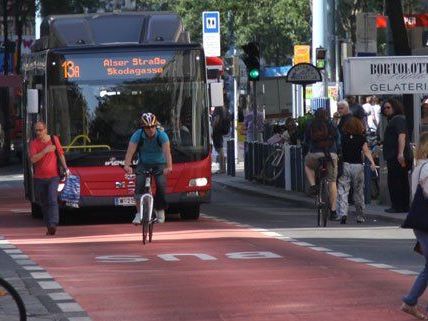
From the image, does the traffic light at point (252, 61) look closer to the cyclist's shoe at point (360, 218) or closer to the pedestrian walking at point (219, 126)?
the pedestrian walking at point (219, 126)

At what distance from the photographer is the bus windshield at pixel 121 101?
25.0m

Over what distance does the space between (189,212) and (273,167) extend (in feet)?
30.3

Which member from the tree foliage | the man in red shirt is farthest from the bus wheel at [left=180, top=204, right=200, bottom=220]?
the tree foliage

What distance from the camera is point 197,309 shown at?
13227 millimetres

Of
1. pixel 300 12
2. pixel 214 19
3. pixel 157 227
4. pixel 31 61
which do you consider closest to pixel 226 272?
pixel 157 227

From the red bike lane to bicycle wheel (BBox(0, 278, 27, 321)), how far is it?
253 cm

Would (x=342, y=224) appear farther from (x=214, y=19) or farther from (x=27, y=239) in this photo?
(x=214, y=19)

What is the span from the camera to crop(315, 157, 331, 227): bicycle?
23734 mm

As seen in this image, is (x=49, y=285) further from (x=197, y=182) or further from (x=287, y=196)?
(x=287, y=196)

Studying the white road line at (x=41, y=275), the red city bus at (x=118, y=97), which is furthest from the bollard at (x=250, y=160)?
the white road line at (x=41, y=275)

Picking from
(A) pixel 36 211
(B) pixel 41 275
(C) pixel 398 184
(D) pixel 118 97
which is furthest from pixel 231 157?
(B) pixel 41 275

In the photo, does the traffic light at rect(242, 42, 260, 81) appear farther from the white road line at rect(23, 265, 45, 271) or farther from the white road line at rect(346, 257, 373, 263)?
the white road line at rect(23, 265, 45, 271)

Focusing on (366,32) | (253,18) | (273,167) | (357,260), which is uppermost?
(253,18)

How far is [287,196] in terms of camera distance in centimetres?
3166
